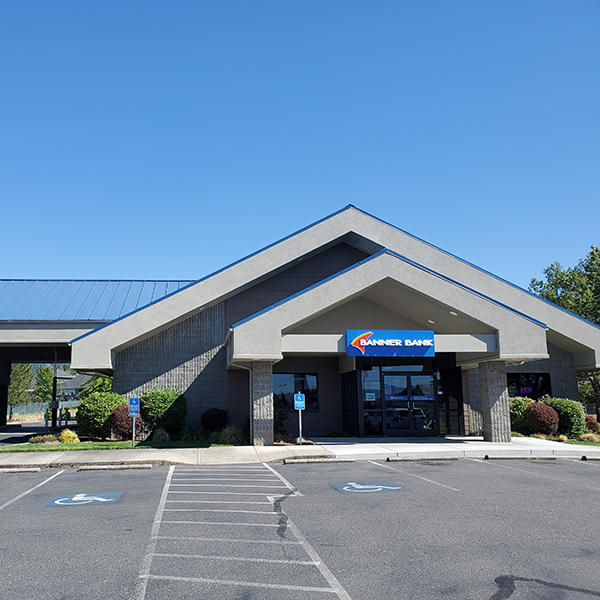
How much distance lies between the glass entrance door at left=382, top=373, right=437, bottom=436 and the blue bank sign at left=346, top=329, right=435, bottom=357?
3116mm

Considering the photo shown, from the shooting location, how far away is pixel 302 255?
995 inches

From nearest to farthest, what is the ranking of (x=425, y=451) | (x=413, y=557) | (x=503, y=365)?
(x=413, y=557) < (x=425, y=451) < (x=503, y=365)

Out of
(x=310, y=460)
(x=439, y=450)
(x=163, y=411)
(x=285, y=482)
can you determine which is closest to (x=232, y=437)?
(x=163, y=411)

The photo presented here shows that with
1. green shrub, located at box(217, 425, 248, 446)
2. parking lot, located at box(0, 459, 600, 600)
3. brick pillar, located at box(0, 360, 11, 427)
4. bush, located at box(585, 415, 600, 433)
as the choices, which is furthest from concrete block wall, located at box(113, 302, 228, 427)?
brick pillar, located at box(0, 360, 11, 427)

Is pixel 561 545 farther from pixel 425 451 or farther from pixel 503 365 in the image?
pixel 503 365

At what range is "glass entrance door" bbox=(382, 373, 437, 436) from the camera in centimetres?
2388

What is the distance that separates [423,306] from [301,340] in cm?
520

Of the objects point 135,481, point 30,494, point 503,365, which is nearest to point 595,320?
point 503,365

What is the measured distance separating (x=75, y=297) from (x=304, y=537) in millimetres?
27163

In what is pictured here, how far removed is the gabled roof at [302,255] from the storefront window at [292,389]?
4514 millimetres

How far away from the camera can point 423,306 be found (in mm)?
22516

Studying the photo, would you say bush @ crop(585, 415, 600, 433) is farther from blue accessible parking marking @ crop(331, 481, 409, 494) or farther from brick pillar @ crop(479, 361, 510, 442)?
blue accessible parking marking @ crop(331, 481, 409, 494)

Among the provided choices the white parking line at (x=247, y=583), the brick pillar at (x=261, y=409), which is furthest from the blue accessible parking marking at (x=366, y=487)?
the brick pillar at (x=261, y=409)

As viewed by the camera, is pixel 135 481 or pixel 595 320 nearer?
pixel 135 481
